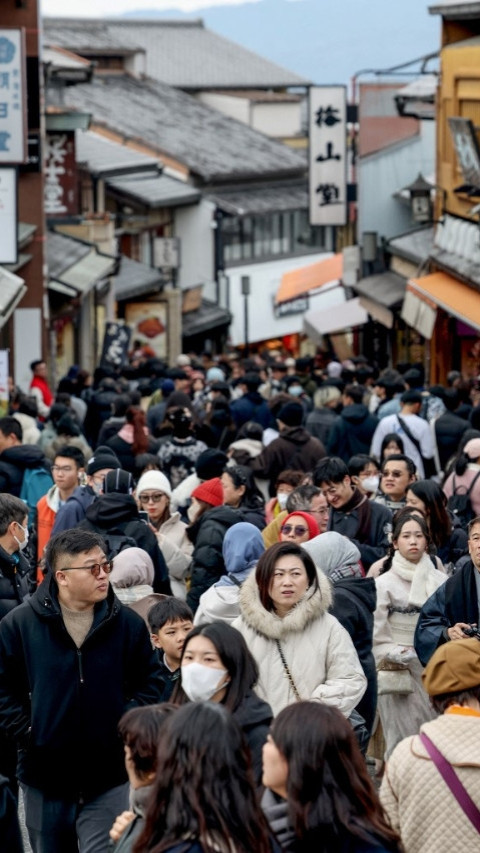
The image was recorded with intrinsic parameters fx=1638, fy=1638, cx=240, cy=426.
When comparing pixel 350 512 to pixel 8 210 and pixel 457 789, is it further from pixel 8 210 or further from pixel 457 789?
pixel 8 210

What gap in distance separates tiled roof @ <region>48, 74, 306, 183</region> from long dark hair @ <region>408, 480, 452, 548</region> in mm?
40859

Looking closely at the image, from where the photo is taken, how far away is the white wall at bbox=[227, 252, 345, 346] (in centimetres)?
5225

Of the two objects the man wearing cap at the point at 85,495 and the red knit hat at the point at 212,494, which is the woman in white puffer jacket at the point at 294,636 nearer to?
the man wearing cap at the point at 85,495

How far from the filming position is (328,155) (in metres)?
37.2

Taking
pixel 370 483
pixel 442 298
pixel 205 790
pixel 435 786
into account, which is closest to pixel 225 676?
pixel 435 786

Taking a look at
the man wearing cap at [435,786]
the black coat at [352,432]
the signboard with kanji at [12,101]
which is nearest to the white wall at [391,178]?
the signboard with kanji at [12,101]

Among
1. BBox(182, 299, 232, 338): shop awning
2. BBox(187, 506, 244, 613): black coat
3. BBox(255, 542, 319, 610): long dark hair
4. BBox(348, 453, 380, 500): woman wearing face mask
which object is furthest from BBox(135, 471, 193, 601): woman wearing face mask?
BBox(182, 299, 232, 338): shop awning

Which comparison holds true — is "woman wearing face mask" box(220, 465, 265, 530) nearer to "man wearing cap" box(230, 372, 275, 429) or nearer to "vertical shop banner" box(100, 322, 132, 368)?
"man wearing cap" box(230, 372, 275, 429)

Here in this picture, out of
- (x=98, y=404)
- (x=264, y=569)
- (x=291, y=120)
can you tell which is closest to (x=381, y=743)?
(x=264, y=569)

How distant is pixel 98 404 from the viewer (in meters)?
18.2

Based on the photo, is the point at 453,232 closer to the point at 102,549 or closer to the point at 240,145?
the point at 102,549

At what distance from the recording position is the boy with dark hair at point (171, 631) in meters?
7.29

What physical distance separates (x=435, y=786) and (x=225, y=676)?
871 mm

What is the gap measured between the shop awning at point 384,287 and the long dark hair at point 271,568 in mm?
24367
